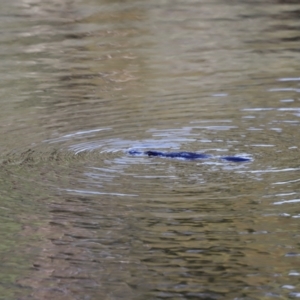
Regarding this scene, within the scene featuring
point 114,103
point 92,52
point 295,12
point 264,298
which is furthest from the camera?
point 295,12

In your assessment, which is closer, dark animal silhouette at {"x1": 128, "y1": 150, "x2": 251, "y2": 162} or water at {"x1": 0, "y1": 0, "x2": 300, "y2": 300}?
water at {"x1": 0, "y1": 0, "x2": 300, "y2": 300}

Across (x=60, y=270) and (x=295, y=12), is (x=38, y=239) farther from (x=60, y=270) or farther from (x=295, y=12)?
(x=295, y=12)

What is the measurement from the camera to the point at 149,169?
6457 millimetres

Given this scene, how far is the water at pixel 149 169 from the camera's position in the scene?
472 cm

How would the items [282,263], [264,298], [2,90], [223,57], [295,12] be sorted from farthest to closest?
[295,12]
[223,57]
[2,90]
[282,263]
[264,298]

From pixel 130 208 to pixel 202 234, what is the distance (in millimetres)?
653

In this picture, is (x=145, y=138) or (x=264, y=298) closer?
(x=264, y=298)

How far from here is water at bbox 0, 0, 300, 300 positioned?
15.5 feet

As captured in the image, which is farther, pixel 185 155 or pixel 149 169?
pixel 185 155

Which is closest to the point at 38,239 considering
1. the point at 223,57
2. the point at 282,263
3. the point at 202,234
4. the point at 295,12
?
the point at 202,234

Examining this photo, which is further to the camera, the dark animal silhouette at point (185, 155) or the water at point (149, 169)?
the dark animal silhouette at point (185, 155)

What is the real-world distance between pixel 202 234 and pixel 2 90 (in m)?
4.95

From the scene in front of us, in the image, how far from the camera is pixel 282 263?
4.74 meters

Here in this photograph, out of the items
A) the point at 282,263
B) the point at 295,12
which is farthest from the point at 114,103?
the point at 295,12
